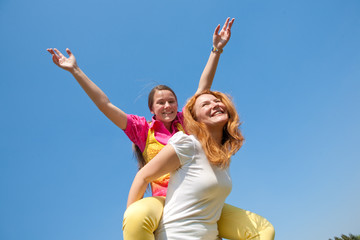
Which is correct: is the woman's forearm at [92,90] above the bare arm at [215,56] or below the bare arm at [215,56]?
below

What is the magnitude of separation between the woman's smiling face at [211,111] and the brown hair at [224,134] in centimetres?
7

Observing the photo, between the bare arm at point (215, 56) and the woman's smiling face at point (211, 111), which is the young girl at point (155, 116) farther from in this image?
the woman's smiling face at point (211, 111)

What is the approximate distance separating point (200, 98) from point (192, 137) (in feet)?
2.01

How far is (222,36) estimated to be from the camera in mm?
4684

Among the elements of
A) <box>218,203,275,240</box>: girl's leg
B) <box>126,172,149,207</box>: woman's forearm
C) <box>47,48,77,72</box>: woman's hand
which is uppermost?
<box>47,48,77,72</box>: woman's hand

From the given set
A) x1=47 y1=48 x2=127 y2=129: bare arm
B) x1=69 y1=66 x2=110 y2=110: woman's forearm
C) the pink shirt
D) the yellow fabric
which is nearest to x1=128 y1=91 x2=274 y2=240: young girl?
the yellow fabric

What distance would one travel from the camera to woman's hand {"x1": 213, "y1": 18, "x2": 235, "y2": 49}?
15.1 ft

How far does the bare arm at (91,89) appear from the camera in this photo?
139 inches

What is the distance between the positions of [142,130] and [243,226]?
1.75 meters

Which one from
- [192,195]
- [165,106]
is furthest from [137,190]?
[165,106]

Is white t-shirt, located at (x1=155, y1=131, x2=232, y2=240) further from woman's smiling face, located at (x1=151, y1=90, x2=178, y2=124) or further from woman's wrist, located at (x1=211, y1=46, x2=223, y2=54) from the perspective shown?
woman's wrist, located at (x1=211, y1=46, x2=223, y2=54)

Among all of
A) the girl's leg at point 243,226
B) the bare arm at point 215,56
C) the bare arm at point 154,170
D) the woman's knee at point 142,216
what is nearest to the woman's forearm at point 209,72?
the bare arm at point 215,56

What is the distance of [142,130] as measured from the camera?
4012mm

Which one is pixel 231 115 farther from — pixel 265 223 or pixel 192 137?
pixel 265 223
